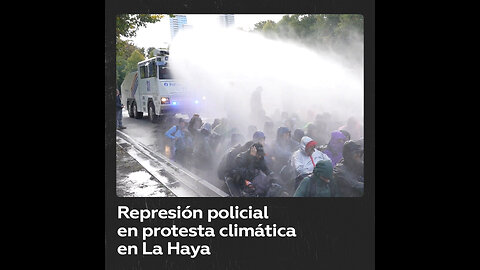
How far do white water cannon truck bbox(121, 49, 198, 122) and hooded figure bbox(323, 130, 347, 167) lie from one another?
5.45 feet

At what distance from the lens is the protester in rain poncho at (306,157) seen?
506 centimetres

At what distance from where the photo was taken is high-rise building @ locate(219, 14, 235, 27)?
4.74 meters

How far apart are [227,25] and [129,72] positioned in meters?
1.31

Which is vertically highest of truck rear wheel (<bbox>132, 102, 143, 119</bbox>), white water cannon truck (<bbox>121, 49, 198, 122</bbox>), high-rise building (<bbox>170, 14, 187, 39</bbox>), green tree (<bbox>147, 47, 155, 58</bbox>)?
high-rise building (<bbox>170, 14, 187, 39</bbox>)

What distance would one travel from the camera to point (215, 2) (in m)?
4.70

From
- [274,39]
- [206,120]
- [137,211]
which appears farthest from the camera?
[206,120]

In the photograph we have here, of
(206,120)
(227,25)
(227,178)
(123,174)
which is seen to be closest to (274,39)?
(227,25)

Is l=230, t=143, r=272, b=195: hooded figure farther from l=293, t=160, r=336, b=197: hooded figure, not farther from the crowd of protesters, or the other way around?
l=293, t=160, r=336, b=197: hooded figure

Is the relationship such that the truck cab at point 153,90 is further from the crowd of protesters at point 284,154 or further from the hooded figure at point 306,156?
the hooded figure at point 306,156

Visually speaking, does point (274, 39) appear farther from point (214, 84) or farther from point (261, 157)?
point (261, 157)

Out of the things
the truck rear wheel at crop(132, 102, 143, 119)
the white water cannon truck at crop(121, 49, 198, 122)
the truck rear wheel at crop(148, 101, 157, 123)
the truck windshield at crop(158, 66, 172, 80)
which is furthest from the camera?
the truck rear wheel at crop(148, 101, 157, 123)

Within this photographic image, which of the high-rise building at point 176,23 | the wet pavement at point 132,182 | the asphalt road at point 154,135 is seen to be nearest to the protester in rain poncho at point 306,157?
the asphalt road at point 154,135

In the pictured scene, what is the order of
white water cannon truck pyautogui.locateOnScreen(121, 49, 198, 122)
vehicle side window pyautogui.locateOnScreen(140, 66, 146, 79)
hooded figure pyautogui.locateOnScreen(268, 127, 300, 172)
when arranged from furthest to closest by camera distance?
vehicle side window pyautogui.locateOnScreen(140, 66, 146, 79)
white water cannon truck pyautogui.locateOnScreen(121, 49, 198, 122)
hooded figure pyautogui.locateOnScreen(268, 127, 300, 172)

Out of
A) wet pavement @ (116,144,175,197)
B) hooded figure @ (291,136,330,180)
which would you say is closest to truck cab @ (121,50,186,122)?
wet pavement @ (116,144,175,197)
